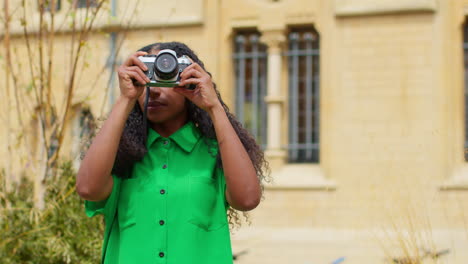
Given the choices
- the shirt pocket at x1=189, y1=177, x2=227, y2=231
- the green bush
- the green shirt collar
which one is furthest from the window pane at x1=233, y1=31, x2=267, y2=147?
the shirt pocket at x1=189, y1=177, x2=227, y2=231

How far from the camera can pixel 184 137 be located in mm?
1935

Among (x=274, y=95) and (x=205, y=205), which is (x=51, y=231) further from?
(x=274, y=95)

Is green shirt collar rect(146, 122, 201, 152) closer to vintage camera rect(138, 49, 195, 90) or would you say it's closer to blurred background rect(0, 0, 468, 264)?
vintage camera rect(138, 49, 195, 90)

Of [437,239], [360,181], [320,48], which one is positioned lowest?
[437,239]

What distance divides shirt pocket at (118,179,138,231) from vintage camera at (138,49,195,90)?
0.26 meters

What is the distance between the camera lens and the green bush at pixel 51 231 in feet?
15.6

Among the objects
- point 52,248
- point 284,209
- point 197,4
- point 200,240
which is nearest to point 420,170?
point 284,209

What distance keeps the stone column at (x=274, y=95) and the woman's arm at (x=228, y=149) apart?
6.71m

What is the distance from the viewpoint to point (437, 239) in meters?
7.39

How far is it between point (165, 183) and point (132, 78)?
0.27 m

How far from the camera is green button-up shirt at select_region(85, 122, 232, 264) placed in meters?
1.80

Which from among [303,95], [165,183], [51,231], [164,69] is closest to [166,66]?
[164,69]

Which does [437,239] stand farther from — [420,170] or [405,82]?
[405,82]

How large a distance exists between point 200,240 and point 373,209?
20.7 ft
